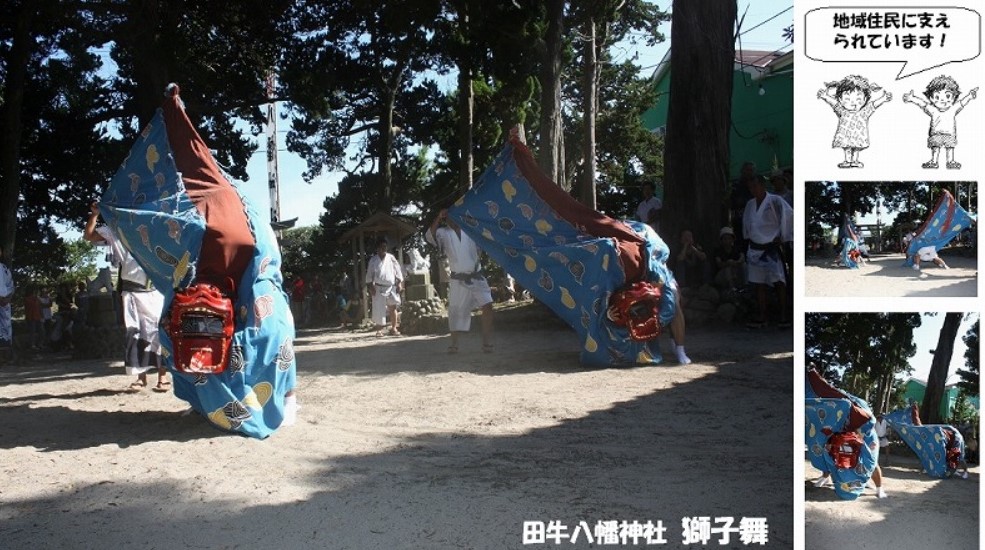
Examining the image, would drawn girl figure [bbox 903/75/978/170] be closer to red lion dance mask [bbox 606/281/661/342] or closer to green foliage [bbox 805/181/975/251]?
green foliage [bbox 805/181/975/251]

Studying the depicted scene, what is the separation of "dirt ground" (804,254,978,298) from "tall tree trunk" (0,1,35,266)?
8.52 ft

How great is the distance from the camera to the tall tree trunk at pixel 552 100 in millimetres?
3789

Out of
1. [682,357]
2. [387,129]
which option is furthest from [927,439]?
[387,129]

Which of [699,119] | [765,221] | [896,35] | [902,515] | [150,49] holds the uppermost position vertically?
[150,49]

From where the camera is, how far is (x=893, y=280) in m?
1.81

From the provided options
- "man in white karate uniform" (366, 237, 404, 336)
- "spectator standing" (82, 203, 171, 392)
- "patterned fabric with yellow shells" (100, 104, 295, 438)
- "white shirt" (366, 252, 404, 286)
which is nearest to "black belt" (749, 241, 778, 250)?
"patterned fabric with yellow shells" (100, 104, 295, 438)

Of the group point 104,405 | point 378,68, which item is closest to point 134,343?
point 104,405

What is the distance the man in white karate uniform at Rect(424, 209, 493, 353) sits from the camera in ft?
14.1

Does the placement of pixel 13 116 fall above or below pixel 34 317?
above

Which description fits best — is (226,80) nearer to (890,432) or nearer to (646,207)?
(646,207)

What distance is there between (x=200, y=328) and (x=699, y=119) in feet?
6.80

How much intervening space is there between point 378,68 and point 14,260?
229 centimetres

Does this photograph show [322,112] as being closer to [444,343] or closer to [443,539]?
[443,539]

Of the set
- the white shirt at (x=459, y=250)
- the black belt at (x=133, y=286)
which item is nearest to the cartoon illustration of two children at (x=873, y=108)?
the white shirt at (x=459, y=250)
